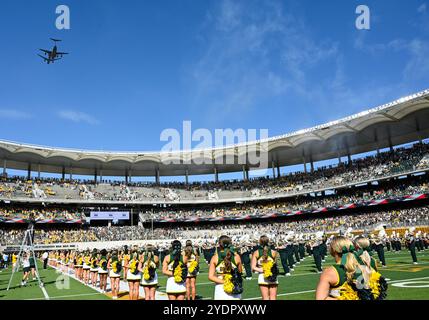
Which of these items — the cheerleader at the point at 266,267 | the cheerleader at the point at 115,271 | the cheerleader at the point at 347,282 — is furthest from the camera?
the cheerleader at the point at 115,271

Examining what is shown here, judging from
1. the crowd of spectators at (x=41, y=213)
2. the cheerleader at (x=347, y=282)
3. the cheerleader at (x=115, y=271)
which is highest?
the crowd of spectators at (x=41, y=213)

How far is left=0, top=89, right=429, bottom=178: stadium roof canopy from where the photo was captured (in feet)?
127

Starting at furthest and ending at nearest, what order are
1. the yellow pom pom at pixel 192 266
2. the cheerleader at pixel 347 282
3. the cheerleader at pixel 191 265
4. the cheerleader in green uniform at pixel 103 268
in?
the cheerleader in green uniform at pixel 103 268, the yellow pom pom at pixel 192 266, the cheerleader at pixel 191 265, the cheerleader at pixel 347 282

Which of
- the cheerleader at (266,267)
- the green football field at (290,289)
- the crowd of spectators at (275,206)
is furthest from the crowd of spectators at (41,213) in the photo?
the cheerleader at (266,267)

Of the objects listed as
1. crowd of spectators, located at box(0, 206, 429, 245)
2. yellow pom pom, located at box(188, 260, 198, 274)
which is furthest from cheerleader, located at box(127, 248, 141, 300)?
crowd of spectators, located at box(0, 206, 429, 245)

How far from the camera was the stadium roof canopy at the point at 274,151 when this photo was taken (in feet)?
127

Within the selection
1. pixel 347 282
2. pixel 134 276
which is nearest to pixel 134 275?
pixel 134 276

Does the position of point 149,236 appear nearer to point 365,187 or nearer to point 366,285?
point 365,187

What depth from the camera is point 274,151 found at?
170 feet

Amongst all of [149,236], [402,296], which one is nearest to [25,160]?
[149,236]

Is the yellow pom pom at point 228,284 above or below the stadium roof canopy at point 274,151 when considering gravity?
below

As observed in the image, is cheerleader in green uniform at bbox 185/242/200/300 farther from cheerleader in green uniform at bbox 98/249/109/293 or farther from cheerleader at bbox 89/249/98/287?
cheerleader at bbox 89/249/98/287

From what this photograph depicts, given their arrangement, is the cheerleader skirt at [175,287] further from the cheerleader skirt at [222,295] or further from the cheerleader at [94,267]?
the cheerleader at [94,267]

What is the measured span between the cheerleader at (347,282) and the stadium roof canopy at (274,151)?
36149 mm
